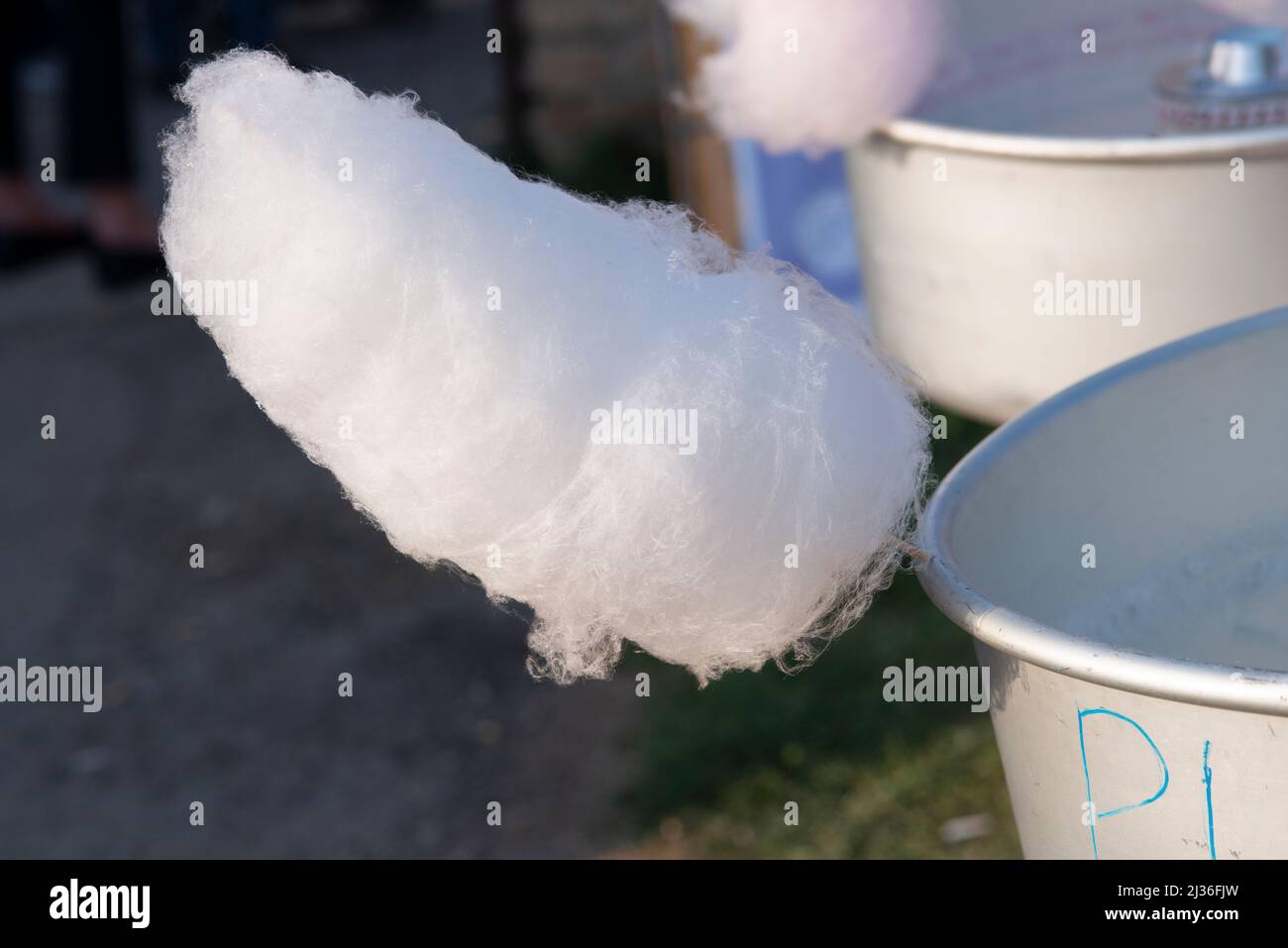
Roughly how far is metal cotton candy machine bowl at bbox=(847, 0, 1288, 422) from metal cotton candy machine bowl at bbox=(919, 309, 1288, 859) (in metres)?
0.26

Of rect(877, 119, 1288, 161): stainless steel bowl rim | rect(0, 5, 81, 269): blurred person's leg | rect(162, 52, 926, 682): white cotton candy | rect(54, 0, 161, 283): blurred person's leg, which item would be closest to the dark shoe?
rect(0, 5, 81, 269): blurred person's leg

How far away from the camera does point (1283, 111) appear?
1.63 meters

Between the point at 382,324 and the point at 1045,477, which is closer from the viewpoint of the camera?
the point at 382,324

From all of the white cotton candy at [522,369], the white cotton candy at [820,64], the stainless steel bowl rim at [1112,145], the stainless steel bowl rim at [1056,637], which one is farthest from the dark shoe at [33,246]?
the stainless steel bowl rim at [1056,637]

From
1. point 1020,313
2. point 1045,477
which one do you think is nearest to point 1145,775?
point 1045,477

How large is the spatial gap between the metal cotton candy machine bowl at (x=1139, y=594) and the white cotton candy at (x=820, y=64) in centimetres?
69

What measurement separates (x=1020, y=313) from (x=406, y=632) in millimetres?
1767

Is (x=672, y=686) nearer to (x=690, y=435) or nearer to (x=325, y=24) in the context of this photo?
(x=690, y=435)

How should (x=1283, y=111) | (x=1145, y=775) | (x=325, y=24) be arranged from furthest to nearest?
1. (x=325, y=24)
2. (x=1283, y=111)
3. (x=1145, y=775)

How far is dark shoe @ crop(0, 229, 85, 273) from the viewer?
4.97 metres

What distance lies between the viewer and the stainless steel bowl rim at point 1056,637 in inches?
32.4

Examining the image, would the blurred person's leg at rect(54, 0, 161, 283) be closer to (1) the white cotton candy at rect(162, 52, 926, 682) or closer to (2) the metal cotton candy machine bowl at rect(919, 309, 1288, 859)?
(1) the white cotton candy at rect(162, 52, 926, 682)

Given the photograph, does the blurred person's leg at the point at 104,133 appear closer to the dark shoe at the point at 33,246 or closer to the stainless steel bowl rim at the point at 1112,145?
the dark shoe at the point at 33,246

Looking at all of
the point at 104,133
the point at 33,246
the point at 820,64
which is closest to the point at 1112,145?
the point at 820,64
